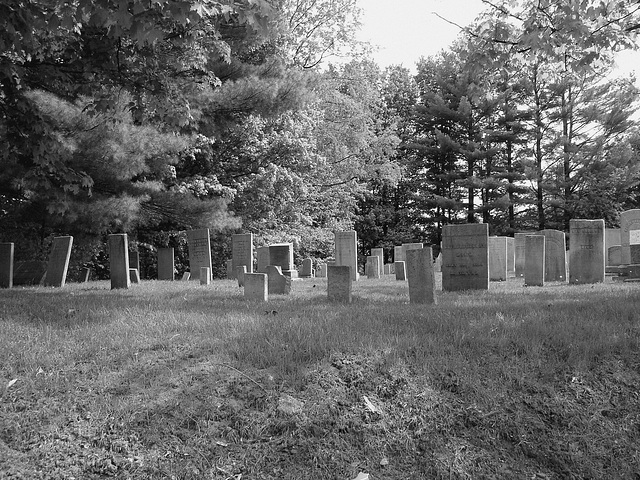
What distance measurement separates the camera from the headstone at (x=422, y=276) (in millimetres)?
8133

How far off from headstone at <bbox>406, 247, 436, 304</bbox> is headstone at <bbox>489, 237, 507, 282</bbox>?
6.88 metres

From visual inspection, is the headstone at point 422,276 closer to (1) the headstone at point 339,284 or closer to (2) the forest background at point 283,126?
(1) the headstone at point 339,284

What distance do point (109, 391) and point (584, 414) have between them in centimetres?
439

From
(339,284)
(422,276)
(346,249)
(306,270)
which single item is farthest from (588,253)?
(306,270)

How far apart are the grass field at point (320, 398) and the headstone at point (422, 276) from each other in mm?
1723

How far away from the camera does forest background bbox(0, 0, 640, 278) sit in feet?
26.7

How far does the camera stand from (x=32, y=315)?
6.84m

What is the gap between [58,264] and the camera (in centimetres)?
1226

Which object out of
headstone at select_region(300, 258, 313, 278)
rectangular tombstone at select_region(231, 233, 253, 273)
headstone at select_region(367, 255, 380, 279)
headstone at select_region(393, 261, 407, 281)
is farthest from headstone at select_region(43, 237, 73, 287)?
headstone at select_region(367, 255, 380, 279)

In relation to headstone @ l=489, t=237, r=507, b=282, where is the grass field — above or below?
below

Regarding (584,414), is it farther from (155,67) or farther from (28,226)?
(28,226)

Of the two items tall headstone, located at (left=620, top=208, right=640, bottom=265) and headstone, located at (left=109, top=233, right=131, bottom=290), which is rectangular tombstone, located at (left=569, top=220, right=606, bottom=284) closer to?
tall headstone, located at (left=620, top=208, right=640, bottom=265)

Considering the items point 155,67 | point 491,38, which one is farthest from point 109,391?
point 491,38

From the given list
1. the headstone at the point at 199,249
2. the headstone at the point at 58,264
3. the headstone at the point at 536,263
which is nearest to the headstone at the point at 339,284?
the headstone at the point at 536,263
